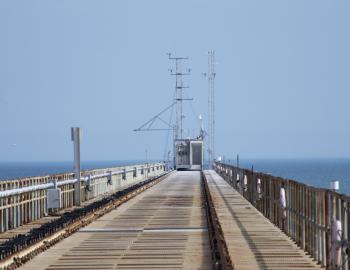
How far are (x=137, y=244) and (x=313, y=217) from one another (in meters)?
4.54

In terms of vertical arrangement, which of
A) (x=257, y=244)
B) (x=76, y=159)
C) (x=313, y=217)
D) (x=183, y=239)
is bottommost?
(x=257, y=244)

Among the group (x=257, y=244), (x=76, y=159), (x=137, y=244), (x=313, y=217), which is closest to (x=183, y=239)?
(x=137, y=244)

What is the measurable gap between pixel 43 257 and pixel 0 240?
561 centimetres

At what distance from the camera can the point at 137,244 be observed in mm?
22469

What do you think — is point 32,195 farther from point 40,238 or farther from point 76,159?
point 40,238

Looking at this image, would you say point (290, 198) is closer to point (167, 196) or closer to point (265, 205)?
point (265, 205)

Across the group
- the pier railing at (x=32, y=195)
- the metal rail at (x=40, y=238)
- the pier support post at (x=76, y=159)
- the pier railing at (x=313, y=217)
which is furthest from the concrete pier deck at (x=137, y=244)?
the pier support post at (x=76, y=159)

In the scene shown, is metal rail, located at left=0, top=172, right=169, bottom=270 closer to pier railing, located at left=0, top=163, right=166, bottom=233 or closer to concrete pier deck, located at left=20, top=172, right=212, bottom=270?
concrete pier deck, located at left=20, top=172, right=212, bottom=270

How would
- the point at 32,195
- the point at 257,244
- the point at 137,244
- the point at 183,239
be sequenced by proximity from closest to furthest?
1. the point at 137,244
2. the point at 257,244
3. the point at 183,239
4. the point at 32,195

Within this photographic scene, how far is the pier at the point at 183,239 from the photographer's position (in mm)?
18953

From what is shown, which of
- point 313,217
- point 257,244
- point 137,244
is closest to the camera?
point 313,217

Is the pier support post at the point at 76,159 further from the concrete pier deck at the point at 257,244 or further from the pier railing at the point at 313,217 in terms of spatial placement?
the pier railing at the point at 313,217

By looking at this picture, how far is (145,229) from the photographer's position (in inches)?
1047

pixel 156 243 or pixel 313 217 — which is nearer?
pixel 313 217
